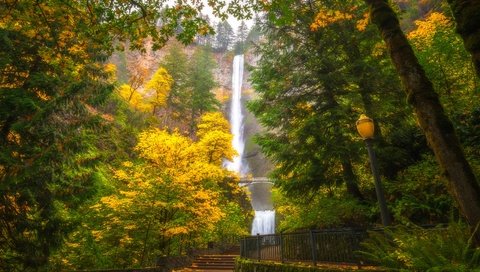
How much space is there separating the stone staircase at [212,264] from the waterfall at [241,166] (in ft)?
38.9

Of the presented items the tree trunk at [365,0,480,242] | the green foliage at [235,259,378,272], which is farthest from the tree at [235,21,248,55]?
the tree trunk at [365,0,480,242]

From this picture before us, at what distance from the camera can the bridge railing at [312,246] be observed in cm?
746

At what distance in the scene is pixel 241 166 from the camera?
51031mm

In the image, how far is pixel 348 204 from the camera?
11.3m

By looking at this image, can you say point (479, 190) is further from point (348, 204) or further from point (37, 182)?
point (37, 182)

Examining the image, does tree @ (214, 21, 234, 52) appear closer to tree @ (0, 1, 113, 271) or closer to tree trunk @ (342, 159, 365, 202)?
tree trunk @ (342, 159, 365, 202)

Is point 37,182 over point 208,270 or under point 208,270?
over

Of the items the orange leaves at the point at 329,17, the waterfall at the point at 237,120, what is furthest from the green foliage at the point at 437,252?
the waterfall at the point at 237,120

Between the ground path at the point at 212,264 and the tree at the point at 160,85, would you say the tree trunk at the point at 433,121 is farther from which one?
the tree at the point at 160,85

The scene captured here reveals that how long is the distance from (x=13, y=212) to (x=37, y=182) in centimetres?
92

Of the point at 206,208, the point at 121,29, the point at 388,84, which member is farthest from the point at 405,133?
the point at 121,29

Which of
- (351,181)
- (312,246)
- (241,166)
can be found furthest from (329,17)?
(241,166)

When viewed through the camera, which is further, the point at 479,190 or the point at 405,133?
the point at 405,133

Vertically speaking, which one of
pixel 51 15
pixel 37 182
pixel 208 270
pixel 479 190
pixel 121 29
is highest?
pixel 51 15
